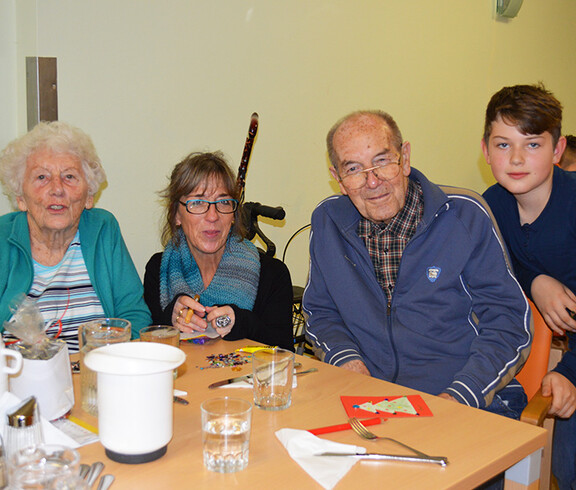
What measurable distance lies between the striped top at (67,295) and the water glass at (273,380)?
3.01 feet

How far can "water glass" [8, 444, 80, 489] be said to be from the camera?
819 millimetres

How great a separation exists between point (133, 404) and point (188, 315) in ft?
2.89

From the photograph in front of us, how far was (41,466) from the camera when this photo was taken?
835 mm

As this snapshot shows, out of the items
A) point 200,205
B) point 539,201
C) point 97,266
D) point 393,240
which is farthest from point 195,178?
point 539,201

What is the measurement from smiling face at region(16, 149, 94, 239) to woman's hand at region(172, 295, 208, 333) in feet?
1.60

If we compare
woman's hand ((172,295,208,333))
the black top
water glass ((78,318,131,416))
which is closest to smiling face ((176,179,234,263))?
the black top

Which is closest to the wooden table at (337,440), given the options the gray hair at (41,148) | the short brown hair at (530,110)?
the gray hair at (41,148)

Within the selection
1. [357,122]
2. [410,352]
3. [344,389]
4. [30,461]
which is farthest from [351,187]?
[30,461]

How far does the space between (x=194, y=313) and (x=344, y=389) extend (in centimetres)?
68

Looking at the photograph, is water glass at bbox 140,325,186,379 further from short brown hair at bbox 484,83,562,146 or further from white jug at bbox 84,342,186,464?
short brown hair at bbox 484,83,562,146

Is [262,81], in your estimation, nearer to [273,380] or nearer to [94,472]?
[273,380]

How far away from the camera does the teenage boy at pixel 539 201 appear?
1.95 metres

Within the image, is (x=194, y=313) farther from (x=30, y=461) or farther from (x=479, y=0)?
(x=479, y=0)

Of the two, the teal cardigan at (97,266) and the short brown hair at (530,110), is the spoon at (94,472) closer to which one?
the teal cardigan at (97,266)
